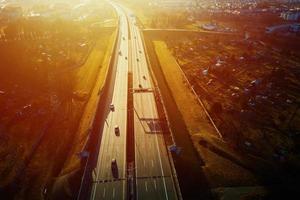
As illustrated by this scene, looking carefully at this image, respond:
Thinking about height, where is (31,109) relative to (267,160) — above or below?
above

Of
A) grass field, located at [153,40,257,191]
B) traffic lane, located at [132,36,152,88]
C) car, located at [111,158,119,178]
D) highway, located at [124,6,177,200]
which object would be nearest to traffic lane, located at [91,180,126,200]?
car, located at [111,158,119,178]

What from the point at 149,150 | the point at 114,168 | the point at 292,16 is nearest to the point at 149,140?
the point at 149,150

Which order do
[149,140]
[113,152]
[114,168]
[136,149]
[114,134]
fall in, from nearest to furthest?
[114,168]
[113,152]
[136,149]
[149,140]
[114,134]

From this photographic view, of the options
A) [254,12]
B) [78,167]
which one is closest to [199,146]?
[78,167]

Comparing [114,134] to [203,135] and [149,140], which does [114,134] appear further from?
[203,135]

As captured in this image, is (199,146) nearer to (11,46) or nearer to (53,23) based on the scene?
(11,46)

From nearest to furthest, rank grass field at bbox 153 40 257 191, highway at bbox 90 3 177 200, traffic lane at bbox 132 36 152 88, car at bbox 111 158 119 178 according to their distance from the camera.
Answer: highway at bbox 90 3 177 200, car at bbox 111 158 119 178, grass field at bbox 153 40 257 191, traffic lane at bbox 132 36 152 88

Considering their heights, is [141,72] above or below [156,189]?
above

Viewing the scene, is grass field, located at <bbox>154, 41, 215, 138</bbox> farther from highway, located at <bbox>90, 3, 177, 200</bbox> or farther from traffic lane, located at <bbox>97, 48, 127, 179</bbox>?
traffic lane, located at <bbox>97, 48, 127, 179</bbox>
